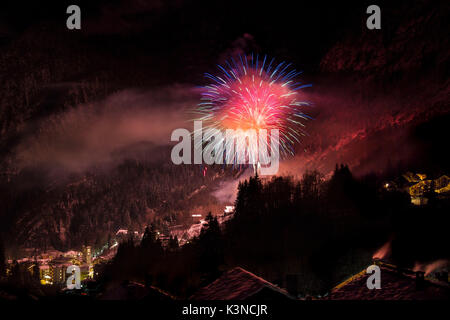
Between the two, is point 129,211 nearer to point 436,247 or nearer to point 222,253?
point 222,253

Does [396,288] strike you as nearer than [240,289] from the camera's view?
Yes

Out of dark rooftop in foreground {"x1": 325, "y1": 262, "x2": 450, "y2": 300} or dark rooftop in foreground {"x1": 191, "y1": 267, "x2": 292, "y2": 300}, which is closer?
dark rooftop in foreground {"x1": 325, "y1": 262, "x2": 450, "y2": 300}

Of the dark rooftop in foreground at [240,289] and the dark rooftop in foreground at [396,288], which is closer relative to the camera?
the dark rooftop in foreground at [396,288]
